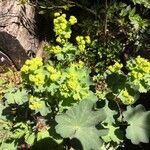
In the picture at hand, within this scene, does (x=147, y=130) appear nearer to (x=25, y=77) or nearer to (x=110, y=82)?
(x=110, y=82)

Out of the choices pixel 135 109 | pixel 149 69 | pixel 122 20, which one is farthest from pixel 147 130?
pixel 122 20

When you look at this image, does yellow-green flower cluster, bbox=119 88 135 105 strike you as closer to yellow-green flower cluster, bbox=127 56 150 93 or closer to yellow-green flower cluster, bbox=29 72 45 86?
yellow-green flower cluster, bbox=127 56 150 93

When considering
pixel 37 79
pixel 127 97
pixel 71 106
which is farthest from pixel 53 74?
pixel 127 97

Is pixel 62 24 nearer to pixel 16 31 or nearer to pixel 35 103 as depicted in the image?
pixel 35 103

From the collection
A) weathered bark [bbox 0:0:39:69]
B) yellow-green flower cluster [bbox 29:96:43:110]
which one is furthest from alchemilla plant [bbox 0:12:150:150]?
weathered bark [bbox 0:0:39:69]

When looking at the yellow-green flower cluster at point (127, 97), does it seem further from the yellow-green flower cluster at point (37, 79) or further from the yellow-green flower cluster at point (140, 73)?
the yellow-green flower cluster at point (37, 79)

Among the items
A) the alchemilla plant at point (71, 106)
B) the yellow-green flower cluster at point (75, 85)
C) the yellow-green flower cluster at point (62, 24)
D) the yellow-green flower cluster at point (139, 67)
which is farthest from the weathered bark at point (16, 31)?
the yellow-green flower cluster at point (139, 67)
